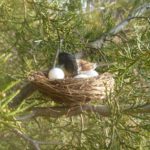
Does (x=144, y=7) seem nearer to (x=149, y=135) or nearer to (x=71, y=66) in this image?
(x=71, y=66)

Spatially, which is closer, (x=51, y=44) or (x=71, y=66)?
(x=71, y=66)

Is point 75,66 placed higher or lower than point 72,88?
higher

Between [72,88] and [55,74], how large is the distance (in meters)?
0.10

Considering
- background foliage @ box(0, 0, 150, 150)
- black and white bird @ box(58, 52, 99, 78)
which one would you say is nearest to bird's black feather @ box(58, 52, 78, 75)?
black and white bird @ box(58, 52, 99, 78)

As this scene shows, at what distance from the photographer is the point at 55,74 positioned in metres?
1.79

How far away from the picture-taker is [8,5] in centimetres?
203

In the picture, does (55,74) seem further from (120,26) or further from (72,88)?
(120,26)

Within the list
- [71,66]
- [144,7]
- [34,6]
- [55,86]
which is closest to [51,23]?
[34,6]

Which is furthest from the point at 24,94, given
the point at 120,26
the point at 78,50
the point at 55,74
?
the point at 120,26

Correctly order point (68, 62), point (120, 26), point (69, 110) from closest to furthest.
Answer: point (69, 110) < point (68, 62) < point (120, 26)

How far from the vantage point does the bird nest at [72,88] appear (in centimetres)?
173

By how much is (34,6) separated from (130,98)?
1.95ft

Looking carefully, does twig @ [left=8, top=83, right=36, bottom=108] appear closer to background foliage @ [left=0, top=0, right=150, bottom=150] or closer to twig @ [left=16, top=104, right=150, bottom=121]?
background foliage @ [left=0, top=0, right=150, bottom=150]

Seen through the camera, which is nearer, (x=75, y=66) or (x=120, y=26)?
(x=75, y=66)
